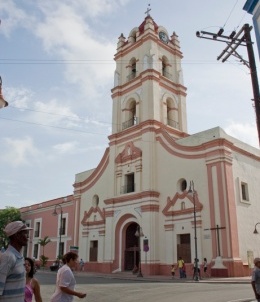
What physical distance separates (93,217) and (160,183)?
873 cm

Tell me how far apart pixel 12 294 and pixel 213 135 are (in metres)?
23.5

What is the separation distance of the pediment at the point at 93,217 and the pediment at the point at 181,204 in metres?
7.69

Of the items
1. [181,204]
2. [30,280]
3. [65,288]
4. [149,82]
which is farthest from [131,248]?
[30,280]

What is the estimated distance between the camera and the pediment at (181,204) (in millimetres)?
25023

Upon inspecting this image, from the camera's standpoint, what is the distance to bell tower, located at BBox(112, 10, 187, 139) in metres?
31.2

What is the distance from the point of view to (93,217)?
109 feet

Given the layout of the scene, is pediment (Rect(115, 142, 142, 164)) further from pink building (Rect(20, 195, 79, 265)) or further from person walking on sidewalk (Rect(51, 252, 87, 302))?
person walking on sidewalk (Rect(51, 252, 87, 302))

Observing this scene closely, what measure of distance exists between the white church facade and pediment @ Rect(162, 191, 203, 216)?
0.08m

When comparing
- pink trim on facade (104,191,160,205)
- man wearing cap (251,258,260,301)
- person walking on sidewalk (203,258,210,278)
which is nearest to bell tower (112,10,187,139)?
pink trim on facade (104,191,160,205)

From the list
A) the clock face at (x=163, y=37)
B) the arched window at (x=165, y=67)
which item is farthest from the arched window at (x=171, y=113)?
the clock face at (x=163, y=37)

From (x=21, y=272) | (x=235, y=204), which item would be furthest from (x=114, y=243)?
(x=21, y=272)

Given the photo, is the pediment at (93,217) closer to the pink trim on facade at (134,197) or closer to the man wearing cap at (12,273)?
the pink trim on facade at (134,197)

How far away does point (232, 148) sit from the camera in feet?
84.6

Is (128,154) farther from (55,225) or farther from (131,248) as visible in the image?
(55,225)
